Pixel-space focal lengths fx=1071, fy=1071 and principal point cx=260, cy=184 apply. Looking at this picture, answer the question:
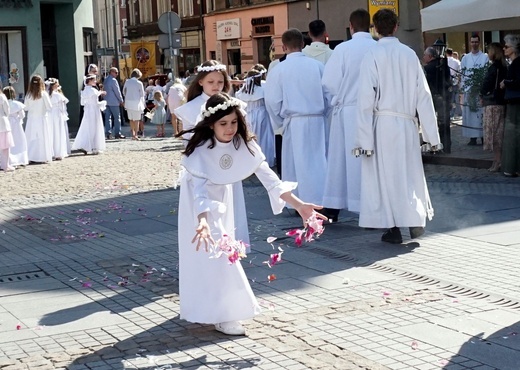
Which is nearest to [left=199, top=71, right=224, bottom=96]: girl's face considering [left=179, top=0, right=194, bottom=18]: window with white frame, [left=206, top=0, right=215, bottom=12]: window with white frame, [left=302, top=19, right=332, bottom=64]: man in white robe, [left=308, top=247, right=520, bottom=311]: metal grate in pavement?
[left=308, top=247, right=520, bottom=311]: metal grate in pavement

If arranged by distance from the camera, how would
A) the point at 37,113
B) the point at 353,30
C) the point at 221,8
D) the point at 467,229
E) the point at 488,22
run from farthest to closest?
the point at 221,8, the point at 37,113, the point at 488,22, the point at 353,30, the point at 467,229

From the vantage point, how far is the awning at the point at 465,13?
574 inches

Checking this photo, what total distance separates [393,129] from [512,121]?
5.16 m

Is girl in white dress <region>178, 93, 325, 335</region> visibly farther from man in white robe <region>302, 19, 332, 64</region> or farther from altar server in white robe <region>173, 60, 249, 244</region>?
man in white robe <region>302, 19, 332, 64</region>

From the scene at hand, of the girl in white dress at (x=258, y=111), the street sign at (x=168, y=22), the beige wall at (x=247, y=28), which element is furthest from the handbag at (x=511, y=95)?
the beige wall at (x=247, y=28)

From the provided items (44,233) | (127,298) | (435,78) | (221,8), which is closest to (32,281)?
(127,298)

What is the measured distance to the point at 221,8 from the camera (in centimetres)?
5403

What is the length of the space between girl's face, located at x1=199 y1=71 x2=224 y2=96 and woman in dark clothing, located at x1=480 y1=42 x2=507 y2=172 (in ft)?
23.9

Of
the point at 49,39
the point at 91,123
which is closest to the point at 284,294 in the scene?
the point at 91,123

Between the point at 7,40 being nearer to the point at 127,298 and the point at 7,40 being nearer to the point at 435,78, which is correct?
the point at 435,78

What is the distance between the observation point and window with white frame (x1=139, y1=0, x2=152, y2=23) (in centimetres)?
6562

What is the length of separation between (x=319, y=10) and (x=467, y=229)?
35.5 metres

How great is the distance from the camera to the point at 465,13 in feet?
50.3

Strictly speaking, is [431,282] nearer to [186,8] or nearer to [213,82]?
[213,82]
